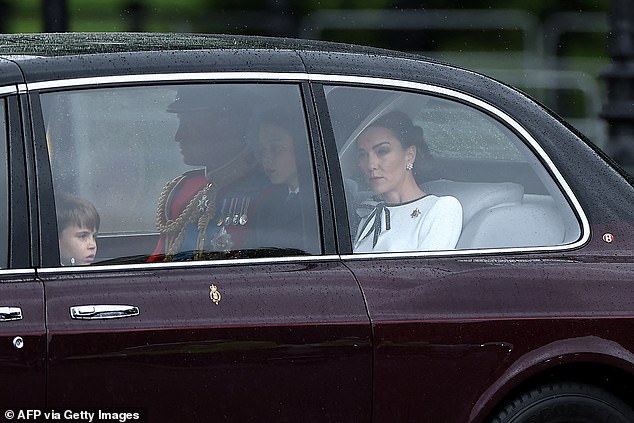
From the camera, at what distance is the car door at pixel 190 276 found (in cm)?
377

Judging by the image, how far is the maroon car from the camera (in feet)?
12.5

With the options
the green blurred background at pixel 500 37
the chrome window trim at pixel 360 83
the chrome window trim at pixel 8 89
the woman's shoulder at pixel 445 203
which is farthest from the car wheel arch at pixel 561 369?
the green blurred background at pixel 500 37

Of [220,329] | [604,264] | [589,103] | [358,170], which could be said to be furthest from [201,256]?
[589,103]

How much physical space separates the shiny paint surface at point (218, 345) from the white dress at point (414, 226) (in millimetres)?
195

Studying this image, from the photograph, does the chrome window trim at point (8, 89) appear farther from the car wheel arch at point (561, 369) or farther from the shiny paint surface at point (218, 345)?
the car wheel arch at point (561, 369)

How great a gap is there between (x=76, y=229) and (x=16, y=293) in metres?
0.25

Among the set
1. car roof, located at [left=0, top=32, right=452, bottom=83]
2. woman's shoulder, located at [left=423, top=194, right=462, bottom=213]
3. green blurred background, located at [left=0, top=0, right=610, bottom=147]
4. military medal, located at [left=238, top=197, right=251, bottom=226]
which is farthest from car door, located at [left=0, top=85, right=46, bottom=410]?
green blurred background, located at [left=0, top=0, right=610, bottom=147]

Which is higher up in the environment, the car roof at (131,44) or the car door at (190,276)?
the car roof at (131,44)

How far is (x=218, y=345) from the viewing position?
3.82 metres

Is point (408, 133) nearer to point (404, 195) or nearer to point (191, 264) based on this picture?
point (404, 195)

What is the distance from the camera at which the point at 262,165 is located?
4059mm

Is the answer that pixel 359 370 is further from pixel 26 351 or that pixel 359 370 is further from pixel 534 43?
pixel 534 43

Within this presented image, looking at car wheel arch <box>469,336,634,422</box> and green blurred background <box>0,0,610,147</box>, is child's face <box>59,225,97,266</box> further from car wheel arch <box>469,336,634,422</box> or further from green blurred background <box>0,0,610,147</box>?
green blurred background <box>0,0,610,147</box>

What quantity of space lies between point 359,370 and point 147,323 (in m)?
0.58
